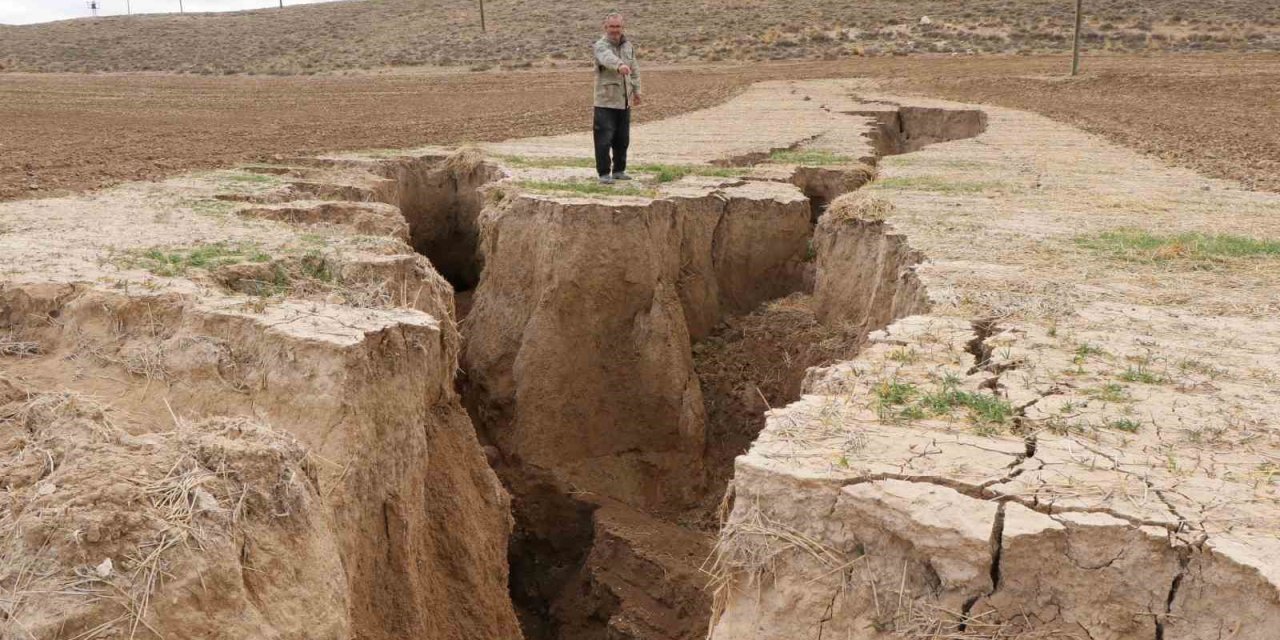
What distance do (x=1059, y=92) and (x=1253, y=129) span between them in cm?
846

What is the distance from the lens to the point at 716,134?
1416 cm

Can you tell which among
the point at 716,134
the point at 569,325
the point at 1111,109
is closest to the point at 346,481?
the point at 569,325

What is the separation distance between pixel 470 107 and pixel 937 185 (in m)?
15.1

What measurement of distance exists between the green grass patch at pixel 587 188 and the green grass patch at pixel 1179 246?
3456 mm

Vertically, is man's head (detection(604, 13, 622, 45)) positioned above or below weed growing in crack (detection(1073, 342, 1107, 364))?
above

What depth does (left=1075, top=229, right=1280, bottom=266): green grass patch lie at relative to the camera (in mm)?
6434

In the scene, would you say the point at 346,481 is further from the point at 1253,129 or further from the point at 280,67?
the point at 280,67

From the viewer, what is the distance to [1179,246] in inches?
259

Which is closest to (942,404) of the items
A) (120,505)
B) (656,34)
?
(120,505)

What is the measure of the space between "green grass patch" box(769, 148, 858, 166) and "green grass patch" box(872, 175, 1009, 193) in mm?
1200

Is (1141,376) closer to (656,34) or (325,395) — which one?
(325,395)

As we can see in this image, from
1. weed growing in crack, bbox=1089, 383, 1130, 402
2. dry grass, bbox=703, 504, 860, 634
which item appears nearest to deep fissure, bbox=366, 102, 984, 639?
weed growing in crack, bbox=1089, 383, 1130, 402

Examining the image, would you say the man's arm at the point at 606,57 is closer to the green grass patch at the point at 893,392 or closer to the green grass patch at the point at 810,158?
the green grass patch at the point at 810,158

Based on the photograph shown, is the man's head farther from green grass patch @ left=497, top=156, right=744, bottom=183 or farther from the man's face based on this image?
green grass patch @ left=497, top=156, right=744, bottom=183
